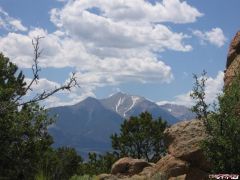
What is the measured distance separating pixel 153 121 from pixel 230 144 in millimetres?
36974

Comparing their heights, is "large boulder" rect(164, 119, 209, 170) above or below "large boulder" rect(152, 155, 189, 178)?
above

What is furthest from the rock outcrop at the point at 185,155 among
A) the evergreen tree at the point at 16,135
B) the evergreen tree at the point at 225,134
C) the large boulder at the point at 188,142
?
the evergreen tree at the point at 16,135

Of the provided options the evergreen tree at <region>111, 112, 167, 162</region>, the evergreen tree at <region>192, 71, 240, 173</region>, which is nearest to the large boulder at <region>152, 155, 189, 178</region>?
the evergreen tree at <region>192, 71, 240, 173</region>

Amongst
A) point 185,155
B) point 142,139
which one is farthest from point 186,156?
point 142,139

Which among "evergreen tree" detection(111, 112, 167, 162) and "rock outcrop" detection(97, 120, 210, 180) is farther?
"evergreen tree" detection(111, 112, 167, 162)

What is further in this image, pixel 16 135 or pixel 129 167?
pixel 129 167

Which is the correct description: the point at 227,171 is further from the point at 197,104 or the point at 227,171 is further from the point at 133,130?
the point at 133,130

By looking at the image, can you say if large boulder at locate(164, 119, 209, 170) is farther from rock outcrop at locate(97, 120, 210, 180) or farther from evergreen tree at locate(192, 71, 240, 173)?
evergreen tree at locate(192, 71, 240, 173)

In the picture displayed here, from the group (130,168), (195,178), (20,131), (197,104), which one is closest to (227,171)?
(197,104)

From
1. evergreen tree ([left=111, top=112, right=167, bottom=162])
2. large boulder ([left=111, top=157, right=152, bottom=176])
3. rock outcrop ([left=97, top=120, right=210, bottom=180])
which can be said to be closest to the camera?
rock outcrop ([left=97, top=120, right=210, bottom=180])

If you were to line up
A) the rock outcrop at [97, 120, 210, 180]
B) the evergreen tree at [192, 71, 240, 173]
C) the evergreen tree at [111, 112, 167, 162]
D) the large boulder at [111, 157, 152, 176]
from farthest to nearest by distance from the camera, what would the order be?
the evergreen tree at [111, 112, 167, 162]
the large boulder at [111, 157, 152, 176]
the rock outcrop at [97, 120, 210, 180]
the evergreen tree at [192, 71, 240, 173]

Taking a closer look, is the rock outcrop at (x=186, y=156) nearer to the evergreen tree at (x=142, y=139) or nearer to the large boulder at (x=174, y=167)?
the large boulder at (x=174, y=167)

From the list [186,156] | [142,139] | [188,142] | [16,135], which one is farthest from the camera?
[142,139]

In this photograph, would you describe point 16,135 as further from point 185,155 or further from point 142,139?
point 142,139
